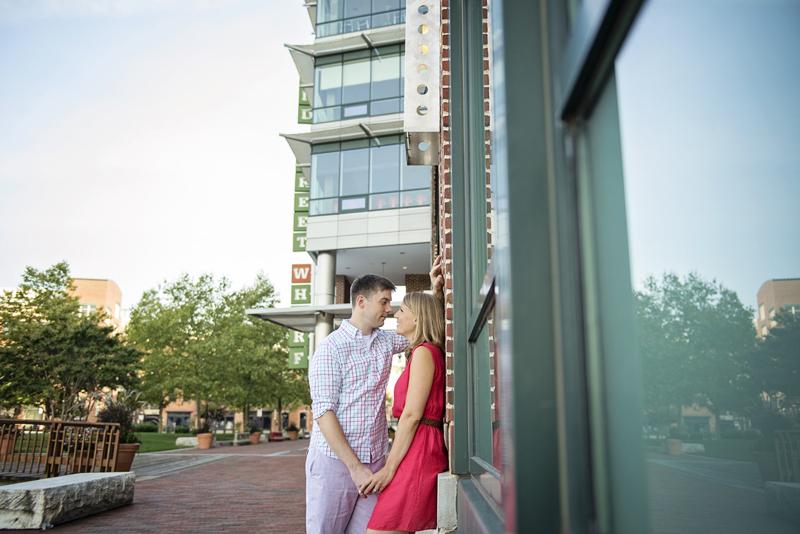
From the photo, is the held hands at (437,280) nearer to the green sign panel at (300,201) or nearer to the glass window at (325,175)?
the glass window at (325,175)

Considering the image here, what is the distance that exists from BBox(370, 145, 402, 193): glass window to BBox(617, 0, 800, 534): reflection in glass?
20199mm

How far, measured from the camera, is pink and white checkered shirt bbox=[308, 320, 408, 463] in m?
3.29

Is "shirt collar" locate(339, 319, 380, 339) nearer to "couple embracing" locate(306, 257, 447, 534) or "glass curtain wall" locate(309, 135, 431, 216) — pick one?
"couple embracing" locate(306, 257, 447, 534)

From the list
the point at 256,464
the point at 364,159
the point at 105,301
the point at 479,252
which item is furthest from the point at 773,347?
the point at 105,301

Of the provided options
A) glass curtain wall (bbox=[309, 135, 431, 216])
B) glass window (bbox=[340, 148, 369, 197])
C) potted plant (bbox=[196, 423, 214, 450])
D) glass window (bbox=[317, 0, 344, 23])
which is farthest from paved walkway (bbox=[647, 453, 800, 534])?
potted plant (bbox=[196, 423, 214, 450])

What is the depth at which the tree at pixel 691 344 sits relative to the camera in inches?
22.4

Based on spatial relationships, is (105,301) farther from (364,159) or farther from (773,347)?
(773,347)

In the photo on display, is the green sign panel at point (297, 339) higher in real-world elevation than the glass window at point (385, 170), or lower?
lower

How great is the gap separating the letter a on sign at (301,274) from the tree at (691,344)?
22.0 m

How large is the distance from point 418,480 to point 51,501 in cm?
595

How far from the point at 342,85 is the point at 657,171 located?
2312cm

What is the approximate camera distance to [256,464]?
16.8m

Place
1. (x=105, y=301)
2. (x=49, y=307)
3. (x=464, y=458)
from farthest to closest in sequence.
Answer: (x=105, y=301)
(x=49, y=307)
(x=464, y=458)

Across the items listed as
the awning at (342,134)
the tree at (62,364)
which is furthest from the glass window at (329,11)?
the tree at (62,364)
